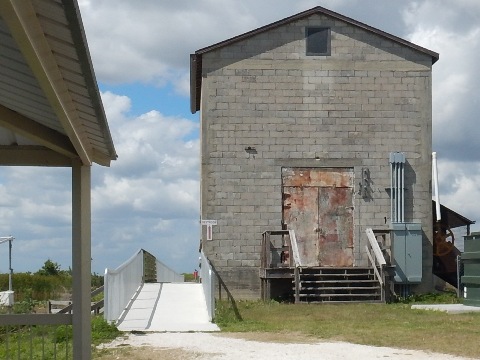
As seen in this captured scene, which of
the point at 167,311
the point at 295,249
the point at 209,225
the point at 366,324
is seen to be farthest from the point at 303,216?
the point at 366,324

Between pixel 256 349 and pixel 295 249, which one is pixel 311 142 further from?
pixel 256 349

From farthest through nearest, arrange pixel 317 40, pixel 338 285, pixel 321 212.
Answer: pixel 317 40 < pixel 321 212 < pixel 338 285

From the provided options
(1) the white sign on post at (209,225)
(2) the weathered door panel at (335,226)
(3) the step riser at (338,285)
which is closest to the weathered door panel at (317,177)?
(2) the weathered door panel at (335,226)

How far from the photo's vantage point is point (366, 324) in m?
17.0

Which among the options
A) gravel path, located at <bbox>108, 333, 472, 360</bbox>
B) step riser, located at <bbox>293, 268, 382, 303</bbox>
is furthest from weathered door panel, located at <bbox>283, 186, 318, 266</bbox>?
gravel path, located at <bbox>108, 333, 472, 360</bbox>

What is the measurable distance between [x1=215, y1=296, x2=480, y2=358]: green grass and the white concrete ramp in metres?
→ 0.46

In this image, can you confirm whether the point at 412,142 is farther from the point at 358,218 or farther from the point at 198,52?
the point at 198,52

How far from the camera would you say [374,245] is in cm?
2341

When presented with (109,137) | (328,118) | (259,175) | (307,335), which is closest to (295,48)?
(328,118)

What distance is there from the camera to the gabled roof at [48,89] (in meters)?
3.71

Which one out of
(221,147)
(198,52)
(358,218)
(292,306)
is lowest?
(292,306)

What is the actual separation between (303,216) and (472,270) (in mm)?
5770

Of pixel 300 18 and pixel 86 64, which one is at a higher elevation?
pixel 300 18

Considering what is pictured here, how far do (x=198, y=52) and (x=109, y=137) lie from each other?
18023mm
